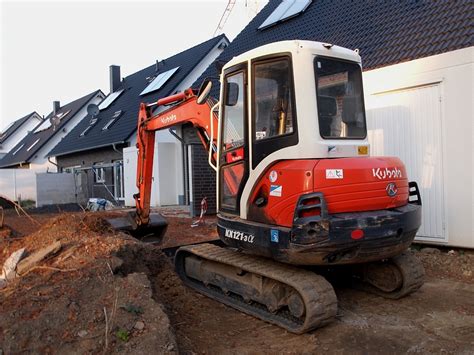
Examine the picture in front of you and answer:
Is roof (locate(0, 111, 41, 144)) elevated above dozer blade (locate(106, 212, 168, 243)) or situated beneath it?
elevated above

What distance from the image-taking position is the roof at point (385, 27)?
7730 mm

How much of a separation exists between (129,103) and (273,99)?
17.2 m

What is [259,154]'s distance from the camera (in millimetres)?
4801

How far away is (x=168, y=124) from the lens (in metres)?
6.86

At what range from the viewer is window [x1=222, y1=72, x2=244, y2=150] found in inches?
199

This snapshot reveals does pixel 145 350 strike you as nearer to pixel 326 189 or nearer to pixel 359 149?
pixel 326 189

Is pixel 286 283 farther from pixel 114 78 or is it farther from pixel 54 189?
pixel 114 78

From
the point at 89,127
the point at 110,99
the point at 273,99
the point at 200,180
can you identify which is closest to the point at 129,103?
the point at 89,127

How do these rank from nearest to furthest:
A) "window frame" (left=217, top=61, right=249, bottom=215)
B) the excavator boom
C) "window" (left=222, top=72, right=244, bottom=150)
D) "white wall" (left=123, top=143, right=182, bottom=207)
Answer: "window frame" (left=217, top=61, right=249, bottom=215) → "window" (left=222, top=72, right=244, bottom=150) → the excavator boom → "white wall" (left=123, top=143, right=182, bottom=207)

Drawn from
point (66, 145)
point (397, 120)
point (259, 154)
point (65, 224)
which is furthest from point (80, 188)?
point (259, 154)

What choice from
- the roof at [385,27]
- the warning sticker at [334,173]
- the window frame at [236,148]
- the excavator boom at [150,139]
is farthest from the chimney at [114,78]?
the warning sticker at [334,173]

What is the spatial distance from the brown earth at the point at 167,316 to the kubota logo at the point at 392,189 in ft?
4.33

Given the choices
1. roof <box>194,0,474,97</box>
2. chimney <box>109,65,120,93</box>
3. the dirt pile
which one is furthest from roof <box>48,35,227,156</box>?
the dirt pile

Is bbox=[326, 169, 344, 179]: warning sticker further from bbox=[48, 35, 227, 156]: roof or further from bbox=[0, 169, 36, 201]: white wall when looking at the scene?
bbox=[0, 169, 36, 201]: white wall
